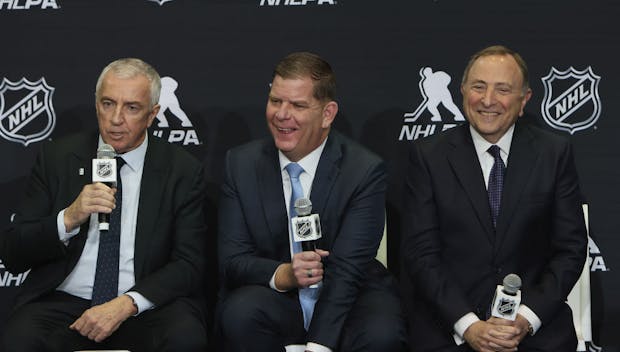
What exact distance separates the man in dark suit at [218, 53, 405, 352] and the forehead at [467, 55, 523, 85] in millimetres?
616

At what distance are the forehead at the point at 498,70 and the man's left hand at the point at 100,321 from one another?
6.20 feet

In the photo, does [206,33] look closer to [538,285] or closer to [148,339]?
[148,339]

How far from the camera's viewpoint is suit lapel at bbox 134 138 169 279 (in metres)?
4.43

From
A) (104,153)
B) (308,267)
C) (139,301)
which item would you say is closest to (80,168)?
(104,153)

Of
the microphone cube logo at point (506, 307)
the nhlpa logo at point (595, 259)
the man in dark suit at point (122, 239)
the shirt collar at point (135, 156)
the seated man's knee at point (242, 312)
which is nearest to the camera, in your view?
the microphone cube logo at point (506, 307)

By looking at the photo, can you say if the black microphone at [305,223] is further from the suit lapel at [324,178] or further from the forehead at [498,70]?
the forehead at [498,70]

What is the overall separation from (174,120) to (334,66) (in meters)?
0.93

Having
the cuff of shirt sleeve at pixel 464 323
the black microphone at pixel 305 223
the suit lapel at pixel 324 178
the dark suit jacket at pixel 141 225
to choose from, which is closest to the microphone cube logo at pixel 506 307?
the cuff of shirt sleeve at pixel 464 323

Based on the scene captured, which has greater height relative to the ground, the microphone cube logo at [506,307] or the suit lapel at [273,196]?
the suit lapel at [273,196]

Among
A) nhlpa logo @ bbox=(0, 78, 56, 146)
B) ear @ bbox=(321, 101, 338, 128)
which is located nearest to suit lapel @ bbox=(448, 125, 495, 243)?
ear @ bbox=(321, 101, 338, 128)

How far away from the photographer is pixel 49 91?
537 centimetres

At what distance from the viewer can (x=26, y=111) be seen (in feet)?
17.6

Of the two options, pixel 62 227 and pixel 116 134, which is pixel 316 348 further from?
pixel 116 134

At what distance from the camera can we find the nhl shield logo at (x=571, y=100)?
17.3 ft
